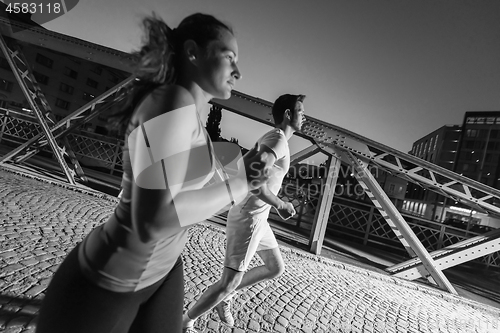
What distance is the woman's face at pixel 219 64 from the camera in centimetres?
109

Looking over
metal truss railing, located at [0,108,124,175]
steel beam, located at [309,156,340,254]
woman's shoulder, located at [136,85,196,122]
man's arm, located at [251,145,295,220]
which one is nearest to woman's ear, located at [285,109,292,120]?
man's arm, located at [251,145,295,220]

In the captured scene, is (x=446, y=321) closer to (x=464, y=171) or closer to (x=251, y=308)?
(x=251, y=308)

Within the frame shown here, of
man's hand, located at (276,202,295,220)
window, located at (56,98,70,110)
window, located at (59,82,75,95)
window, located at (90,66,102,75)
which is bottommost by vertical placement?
man's hand, located at (276,202,295,220)

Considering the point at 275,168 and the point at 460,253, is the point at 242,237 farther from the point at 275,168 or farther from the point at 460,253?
the point at 460,253

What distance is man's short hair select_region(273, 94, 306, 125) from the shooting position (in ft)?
9.00

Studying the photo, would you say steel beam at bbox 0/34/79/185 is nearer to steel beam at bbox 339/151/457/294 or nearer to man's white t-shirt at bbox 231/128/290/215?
steel beam at bbox 339/151/457/294

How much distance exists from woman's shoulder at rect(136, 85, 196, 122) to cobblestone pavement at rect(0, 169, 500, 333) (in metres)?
2.64

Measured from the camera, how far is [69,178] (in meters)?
8.56

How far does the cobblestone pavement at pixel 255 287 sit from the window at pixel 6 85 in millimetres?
51162

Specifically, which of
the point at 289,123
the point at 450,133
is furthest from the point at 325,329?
the point at 450,133

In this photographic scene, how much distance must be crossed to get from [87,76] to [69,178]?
59.0 metres

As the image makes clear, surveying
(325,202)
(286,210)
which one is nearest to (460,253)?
(325,202)

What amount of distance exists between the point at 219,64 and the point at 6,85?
59.8 metres

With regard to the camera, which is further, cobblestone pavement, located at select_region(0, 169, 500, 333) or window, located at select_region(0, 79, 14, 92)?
window, located at select_region(0, 79, 14, 92)
